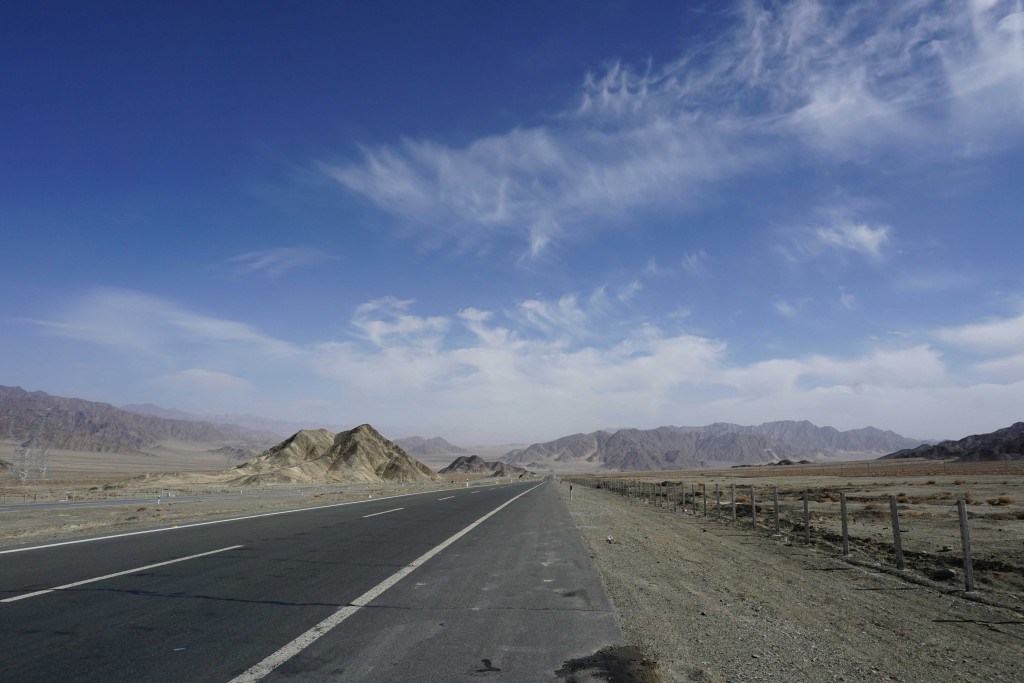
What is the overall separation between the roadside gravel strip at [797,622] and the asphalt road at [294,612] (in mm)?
852

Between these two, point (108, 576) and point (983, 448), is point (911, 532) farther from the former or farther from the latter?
point (983, 448)

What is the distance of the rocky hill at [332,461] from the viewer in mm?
96625

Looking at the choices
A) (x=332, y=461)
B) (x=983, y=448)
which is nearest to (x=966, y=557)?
(x=332, y=461)

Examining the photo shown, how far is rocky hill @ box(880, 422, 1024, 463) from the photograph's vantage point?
128m

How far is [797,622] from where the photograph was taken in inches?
318

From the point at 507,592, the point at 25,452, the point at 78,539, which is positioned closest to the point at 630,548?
the point at 507,592

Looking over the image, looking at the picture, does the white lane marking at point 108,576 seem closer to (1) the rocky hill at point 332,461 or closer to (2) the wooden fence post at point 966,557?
(2) the wooden fence post at point 966,557

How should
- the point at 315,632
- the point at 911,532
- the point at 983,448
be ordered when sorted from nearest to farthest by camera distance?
the point at 315,632, the point at 911,532, the point at 983,448

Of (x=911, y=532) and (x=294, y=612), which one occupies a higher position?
(x=294, y=612)

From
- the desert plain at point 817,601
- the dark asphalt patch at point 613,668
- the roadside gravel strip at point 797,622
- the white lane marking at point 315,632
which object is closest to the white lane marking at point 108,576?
the white lane marking at point 315,632

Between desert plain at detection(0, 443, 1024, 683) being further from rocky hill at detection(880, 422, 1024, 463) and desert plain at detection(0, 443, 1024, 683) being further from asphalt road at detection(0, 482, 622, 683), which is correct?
rocky hill at detection(880, 422, 1024, 463)

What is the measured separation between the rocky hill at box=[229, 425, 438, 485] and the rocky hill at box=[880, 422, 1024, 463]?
124 metres

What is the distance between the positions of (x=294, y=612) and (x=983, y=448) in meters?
179

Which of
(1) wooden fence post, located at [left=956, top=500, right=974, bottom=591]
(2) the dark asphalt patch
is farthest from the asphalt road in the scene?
(1) wooden fence post, located at [left=956, top=500, right=974, bottom=591]
